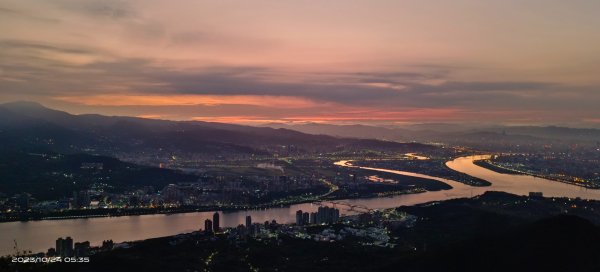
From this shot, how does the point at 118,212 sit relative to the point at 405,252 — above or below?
below

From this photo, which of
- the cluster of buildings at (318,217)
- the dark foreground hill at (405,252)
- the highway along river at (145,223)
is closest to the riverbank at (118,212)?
the highway along river at (145,223)

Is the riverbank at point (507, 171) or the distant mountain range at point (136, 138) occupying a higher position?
the distant mountain range at point (136, 138)

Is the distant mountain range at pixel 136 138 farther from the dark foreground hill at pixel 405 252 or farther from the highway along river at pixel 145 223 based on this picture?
the dark foreground hill at pixel 405 252

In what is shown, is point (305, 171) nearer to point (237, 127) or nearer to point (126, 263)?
point (126, 263)

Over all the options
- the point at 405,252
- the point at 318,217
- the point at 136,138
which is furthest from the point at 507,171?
the point at 136,138

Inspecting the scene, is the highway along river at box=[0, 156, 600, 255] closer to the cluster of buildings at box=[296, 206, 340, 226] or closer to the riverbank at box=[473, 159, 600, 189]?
the cluster of buildings at box=[296, 206, 340, 226]

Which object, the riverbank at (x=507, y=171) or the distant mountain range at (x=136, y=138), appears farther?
the distant mountain range at (x=136, y=138)

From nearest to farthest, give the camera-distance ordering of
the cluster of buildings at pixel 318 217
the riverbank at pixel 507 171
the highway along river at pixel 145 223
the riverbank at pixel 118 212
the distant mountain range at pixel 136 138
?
1. the highway along river at pixel 145 223
2. the cluster of buildings at pixel 318 217
3. the riverbank at pixel 118 212
4. the riverbank at pixel 507 171
5. the distant mountain range at pixel 136 138

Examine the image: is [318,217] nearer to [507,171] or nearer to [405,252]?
[405,252]
